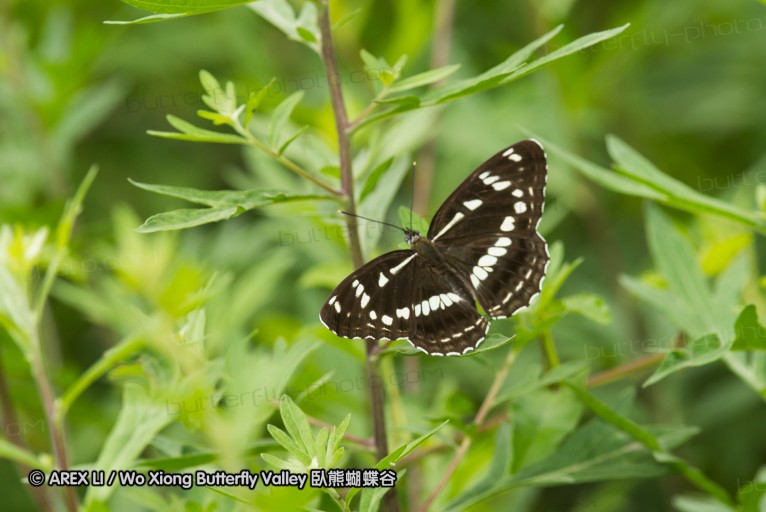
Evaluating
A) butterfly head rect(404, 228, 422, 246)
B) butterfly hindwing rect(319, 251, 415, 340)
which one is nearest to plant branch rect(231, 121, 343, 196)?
butterfly hindwing rect(319, 251, 415, 340)

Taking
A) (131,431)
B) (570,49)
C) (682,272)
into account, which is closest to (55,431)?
(131,431)

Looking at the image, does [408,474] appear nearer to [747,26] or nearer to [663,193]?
[663,193]

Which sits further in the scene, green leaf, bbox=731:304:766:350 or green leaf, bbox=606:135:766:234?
green leaf, bbox=606:135:766:234

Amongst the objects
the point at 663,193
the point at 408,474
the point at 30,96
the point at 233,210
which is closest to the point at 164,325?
the point at 233,210

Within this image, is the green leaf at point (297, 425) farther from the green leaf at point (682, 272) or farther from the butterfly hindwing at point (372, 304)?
the green leaf at point (682, 272)

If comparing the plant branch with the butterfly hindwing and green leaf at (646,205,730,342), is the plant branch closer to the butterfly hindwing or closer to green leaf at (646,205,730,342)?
the butterfly hindwing

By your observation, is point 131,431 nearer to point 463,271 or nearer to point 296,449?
point 296,449

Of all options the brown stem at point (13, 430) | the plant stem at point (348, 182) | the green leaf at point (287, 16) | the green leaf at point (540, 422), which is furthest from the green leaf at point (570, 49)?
the brown stem at point (13, 430)
